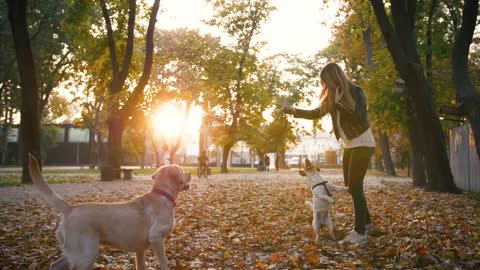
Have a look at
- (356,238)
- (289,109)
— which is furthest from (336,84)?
(356,238)

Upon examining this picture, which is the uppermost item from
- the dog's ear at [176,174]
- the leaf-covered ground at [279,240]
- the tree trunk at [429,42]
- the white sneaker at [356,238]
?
the tree trunk at [429,42]

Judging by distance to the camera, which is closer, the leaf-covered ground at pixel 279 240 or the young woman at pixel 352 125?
the leaf-covered ground at pixel 279 240

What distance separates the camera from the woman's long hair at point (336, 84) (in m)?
5.98

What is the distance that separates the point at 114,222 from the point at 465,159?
15172 mm

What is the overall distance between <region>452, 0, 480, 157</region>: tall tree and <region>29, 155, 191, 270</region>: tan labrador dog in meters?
8.48

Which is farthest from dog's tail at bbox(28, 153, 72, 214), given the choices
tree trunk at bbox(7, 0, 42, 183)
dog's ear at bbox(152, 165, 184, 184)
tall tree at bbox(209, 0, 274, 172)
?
tall tree at bbox(209, 0, 274, 172)

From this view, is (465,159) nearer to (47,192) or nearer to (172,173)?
(172,173)

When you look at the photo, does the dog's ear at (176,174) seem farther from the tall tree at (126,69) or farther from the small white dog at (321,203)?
the tall tree at (126,69)

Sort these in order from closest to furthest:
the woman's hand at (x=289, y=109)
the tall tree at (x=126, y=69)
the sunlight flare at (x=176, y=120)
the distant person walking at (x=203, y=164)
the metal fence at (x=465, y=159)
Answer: the woman's hand at (x=289, y=109) < the metal fence at (x=465, y=159) < the tall tree at (x=126, y=69) < the distant person walking at (x=203, y=164) < the sunlight flare at (x=176, y=120)

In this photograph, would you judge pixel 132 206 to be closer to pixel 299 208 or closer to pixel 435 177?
pixel 299 208

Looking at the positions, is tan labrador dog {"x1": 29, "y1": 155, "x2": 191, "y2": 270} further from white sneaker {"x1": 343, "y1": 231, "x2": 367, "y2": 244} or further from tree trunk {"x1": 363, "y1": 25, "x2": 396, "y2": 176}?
tree trunk {"x1": 363, "y1": 25, "x2": 396, "y2": 176}

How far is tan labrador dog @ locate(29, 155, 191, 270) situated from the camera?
3836 millimetres

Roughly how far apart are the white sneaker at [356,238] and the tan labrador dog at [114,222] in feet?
8.84

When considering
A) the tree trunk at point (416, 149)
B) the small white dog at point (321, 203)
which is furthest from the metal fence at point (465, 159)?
the small white dog at point (321, 203)
